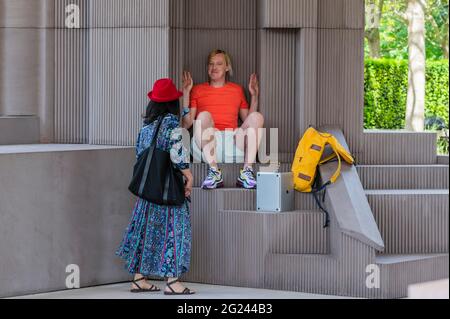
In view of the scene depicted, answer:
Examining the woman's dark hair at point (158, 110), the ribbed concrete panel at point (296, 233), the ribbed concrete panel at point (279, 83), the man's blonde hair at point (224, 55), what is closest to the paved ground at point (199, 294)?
the ribbed concrete panel at point (296, 233)

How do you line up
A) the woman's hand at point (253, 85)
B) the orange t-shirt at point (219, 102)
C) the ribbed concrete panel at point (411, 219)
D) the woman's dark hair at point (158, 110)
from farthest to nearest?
the woman's hand at point (253, 85) < the orange t-shirt at point (219, 102) < the ribbed concrete panel at point (411, 219) < the woman's dark hair at point (158, 110)

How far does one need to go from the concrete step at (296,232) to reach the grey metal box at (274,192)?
0.09m

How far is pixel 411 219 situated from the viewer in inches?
356

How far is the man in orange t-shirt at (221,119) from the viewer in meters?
9.34

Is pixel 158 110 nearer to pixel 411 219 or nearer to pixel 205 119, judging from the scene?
pixel 205 119

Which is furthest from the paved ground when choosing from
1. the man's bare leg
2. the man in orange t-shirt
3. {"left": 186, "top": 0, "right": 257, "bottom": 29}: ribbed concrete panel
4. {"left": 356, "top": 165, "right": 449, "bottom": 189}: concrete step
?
{"left": 186, "top": 0, "right": 257, "bottom": 29}: ribbed concrete panel

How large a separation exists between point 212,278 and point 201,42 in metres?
2.18

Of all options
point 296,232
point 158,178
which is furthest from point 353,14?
point 158,178

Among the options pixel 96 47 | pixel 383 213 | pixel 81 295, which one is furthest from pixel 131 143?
pixel 383 213

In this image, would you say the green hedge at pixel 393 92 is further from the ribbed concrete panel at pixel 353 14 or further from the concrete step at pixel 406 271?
the concrete step at pixel 406 271

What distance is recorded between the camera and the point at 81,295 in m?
8.62

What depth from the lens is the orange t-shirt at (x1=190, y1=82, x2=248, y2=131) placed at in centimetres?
984

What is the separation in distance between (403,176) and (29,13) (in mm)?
3452

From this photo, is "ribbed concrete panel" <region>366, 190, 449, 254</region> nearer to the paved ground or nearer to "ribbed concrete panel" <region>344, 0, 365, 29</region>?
the paved ground
